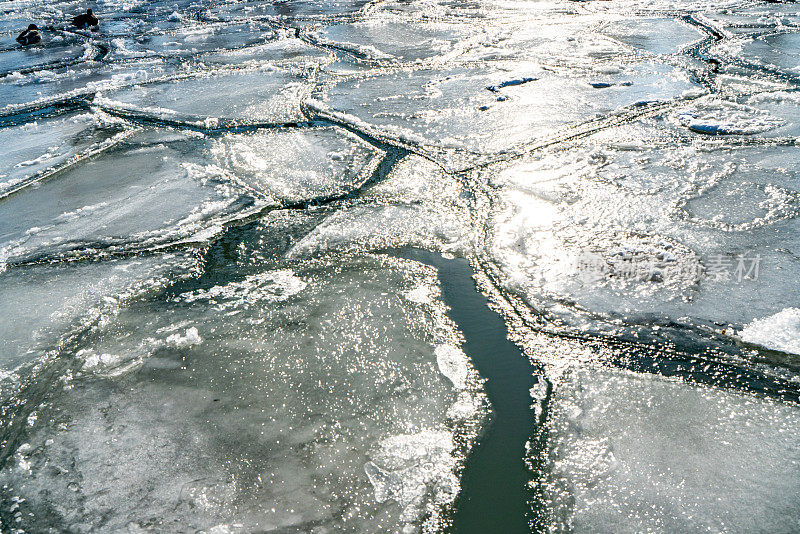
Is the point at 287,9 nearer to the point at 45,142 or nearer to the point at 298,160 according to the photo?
the point at 45,142

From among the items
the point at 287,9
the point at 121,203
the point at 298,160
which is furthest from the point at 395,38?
the point at 121,203

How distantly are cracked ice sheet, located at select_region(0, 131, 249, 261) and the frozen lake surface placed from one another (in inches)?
1.0

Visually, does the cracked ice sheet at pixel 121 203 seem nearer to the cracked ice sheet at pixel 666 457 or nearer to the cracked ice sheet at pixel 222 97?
the cracked ice sheet at pixel 222 97

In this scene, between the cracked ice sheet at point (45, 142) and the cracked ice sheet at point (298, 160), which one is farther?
the cracked ice sheet at point (45, 142)

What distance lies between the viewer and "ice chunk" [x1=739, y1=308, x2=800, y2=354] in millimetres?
2004

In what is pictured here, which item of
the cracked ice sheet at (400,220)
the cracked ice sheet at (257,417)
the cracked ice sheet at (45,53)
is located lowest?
the cracked ice sheet at (257,417)

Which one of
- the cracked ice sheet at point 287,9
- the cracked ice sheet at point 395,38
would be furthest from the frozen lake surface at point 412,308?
the cracked ice sheet at point 287,9

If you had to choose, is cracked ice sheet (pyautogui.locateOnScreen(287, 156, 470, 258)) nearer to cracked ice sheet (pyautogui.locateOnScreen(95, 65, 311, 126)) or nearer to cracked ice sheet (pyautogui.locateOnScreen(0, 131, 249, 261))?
cracked ice sheet (pyautogui.locateOnScreen(0, 131, 249, 261))

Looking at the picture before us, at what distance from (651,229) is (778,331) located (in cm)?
79

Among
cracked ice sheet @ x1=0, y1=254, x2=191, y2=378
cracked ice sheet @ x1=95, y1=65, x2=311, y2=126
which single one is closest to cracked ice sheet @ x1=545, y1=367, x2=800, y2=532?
cracked ice sheet @ x1=0, y1=254, x2=191, y2=378

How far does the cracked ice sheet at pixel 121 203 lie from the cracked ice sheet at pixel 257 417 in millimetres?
707

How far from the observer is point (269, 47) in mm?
6551

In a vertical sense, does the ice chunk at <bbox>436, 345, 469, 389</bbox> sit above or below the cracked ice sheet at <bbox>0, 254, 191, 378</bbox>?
below

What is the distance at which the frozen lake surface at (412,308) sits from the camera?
1.62 metres
